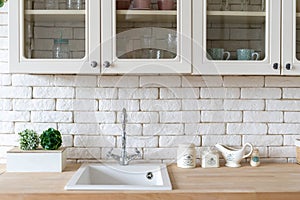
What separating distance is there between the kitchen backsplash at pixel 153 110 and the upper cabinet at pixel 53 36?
0.28 m

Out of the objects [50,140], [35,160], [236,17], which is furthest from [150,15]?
[35,160]

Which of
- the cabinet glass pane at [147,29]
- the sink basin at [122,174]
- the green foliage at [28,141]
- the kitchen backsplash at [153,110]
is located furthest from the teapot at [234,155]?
the green foliage at [28,141]

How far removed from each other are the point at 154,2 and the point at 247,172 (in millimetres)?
955

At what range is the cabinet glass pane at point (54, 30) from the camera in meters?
2.02

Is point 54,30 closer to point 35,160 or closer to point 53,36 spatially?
point 53,36

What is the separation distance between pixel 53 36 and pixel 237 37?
0.90 meters

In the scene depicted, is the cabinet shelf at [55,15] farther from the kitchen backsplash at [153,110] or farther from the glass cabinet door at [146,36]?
the kitchen backsplash at [153,110]

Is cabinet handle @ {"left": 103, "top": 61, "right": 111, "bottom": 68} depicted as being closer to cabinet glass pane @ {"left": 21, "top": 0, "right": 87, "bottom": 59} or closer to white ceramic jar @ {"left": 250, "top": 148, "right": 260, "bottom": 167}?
cabinet glass pane @ {"left": 21, "top": 0, "right": 87, "bottom": 59}

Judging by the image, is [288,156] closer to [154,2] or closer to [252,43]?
[252,43]

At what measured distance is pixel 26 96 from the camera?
2307 millimetres

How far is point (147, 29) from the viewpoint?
205 centimetres

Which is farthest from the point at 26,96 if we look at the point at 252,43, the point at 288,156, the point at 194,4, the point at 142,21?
the point at 288,156

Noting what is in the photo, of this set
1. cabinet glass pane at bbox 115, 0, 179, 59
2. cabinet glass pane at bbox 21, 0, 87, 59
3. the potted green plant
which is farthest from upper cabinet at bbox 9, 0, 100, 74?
the potted green plant

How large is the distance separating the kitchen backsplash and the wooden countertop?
0.26 m
